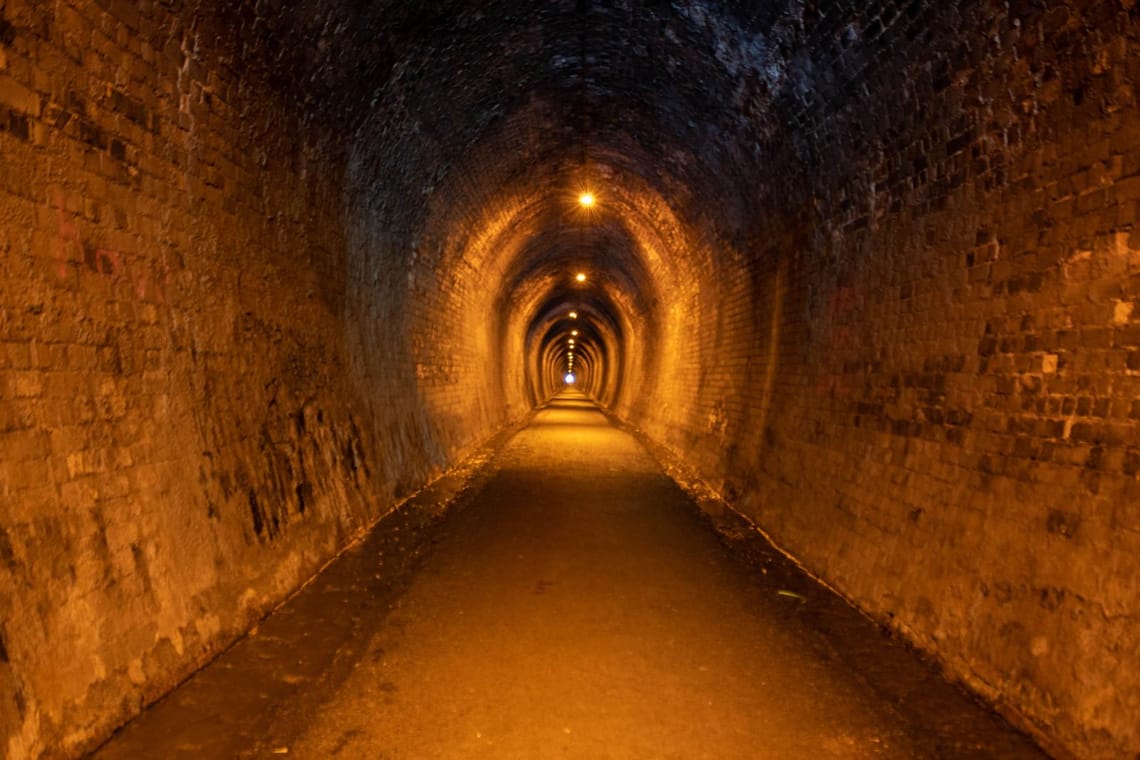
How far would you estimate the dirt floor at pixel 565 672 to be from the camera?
3473 mm

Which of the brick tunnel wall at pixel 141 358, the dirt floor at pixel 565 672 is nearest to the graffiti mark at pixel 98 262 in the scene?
the brick tunnel wall at pixel 141 358

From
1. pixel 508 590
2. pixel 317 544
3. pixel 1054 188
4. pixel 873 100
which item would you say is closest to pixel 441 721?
pixel 508 590

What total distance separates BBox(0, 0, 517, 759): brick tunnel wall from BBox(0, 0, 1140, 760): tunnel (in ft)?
0.07

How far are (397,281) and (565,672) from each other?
7387 millimetres

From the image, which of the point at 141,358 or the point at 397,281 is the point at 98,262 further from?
the point at 397,281

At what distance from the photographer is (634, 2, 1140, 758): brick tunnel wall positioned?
3.61 m

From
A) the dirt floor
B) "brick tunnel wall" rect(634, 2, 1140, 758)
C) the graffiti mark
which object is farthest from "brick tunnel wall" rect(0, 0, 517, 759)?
"brick tunnel wall" rect(634, 2, 1140, 758)

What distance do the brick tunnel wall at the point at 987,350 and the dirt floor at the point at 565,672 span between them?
438 millimetres

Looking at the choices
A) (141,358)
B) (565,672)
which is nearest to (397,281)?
(141,358)

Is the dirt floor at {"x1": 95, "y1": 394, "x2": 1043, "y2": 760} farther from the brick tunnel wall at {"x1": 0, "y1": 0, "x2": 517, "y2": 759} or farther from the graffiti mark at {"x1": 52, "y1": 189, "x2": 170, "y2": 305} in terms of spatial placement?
the graffiti mark at {"x1": 52, "y1": 189, "x2": 170, "y2": 305}

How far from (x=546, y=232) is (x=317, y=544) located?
40.0 ft

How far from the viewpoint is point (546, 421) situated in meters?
25.7

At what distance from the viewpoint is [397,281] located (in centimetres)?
1052

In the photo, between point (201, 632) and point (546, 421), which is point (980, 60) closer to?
point (201, 632)
